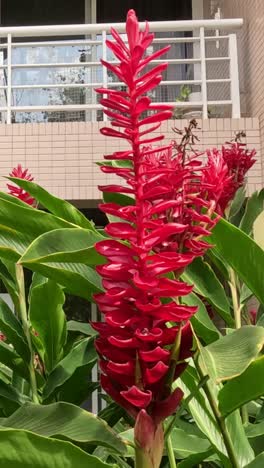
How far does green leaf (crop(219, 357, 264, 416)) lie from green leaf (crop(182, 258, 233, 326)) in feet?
1.40

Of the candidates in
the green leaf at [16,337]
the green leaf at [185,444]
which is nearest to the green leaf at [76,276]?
the green leaf at [185,444]

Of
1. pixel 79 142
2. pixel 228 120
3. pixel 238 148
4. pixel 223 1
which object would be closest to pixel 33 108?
pixel 79 142

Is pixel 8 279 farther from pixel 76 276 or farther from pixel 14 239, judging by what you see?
pixel 76 276

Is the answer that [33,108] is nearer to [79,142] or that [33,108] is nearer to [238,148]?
[79,142]

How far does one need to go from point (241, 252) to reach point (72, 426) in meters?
0.52

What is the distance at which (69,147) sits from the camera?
6086 millimetres

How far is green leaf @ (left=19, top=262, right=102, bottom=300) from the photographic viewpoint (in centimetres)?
109

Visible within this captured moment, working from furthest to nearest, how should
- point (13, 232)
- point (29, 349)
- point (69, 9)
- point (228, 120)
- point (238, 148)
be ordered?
point (69, 9)
point (228, 120)
point (238, 148)
point (29, 349)
point (13, 232)

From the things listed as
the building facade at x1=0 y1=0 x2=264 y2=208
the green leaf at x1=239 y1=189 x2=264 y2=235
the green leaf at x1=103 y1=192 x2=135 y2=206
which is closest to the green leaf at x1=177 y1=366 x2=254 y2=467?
the green leaf at x1=103 y1=192 x2=135 y2=206

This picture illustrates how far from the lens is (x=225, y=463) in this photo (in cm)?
128

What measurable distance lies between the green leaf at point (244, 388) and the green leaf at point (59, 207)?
468 millimetres

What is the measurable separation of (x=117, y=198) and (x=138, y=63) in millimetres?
841

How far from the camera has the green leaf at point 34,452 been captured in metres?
0.82

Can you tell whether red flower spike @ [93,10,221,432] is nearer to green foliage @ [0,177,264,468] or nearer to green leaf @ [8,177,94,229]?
green foliage @ [0,177,264,468]
